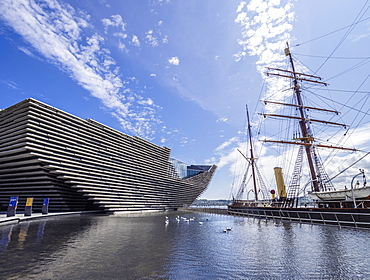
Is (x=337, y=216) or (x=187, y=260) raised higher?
(x=337, y=216)

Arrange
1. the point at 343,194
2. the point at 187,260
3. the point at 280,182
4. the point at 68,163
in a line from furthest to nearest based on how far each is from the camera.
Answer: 1. the point at 280,182
2. the point at 68,163
3. the point at 343,194
4. the point at 187,260

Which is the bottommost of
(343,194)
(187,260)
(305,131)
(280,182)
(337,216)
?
(187,260)

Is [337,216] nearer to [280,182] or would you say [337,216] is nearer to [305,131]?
[280,182]

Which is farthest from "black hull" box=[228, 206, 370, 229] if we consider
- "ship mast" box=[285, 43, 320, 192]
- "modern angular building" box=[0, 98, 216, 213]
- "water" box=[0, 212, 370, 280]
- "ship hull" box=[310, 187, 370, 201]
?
"modern angular building" box=[0, 98, 216, 213]

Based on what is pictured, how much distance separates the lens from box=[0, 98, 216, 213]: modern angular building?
27.2 m

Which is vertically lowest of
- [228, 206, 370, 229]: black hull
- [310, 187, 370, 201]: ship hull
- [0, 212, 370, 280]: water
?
[0, 212, 370, 280]: water

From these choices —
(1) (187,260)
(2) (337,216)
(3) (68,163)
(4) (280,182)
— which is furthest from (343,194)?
(3) (68,163)

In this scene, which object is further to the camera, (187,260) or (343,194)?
(343,194)

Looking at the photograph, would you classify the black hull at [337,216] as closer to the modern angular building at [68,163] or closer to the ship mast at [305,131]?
the ship mast at [305,131]

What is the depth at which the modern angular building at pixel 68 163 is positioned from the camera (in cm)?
2720

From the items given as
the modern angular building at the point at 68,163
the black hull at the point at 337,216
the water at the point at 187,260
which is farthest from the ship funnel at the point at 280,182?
the modern angular building at the point at 68,163

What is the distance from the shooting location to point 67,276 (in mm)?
5672

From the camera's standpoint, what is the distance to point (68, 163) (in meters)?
29.9

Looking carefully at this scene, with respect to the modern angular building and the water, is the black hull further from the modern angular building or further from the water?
the modern angular building
